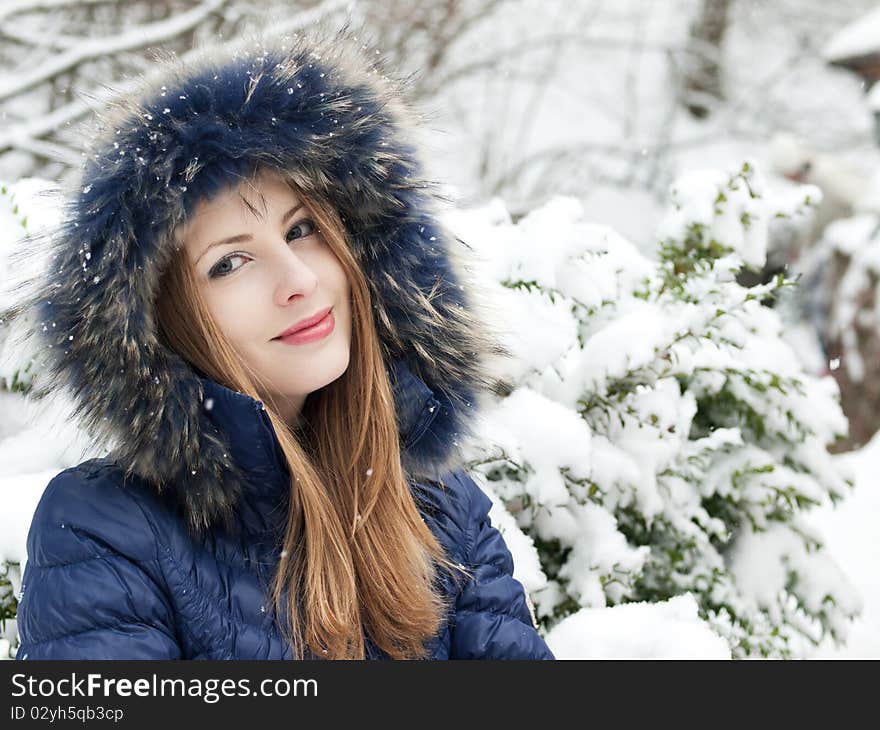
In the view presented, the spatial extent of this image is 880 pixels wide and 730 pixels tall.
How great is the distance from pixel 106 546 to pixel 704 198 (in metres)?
1.95

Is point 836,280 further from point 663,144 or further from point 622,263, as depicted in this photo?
point 622,263

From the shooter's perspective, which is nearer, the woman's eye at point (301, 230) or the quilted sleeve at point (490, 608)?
the woman's eye at point (301, 230)

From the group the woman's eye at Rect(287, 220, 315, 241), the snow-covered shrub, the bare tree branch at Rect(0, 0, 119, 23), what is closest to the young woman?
the woman's eye at Rect(287, 220, 315, 241)

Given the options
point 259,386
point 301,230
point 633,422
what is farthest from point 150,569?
point 633,422

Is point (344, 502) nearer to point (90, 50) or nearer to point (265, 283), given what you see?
point (265, 283)

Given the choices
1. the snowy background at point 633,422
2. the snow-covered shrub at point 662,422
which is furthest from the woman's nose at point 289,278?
the snow-covered shrub at point 662,422

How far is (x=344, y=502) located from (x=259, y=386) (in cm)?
26

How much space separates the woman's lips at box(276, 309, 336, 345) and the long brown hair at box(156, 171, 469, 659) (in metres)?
0.08

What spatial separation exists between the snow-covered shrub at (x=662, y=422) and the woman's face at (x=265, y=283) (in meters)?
0.44

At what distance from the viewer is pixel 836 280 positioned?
727 cm

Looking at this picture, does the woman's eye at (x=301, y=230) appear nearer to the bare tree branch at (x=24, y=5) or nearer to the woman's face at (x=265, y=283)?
the woman's face at (x=265, y=283)

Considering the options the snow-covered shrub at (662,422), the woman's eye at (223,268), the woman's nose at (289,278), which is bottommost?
the snow-covered shrub at (662,422)

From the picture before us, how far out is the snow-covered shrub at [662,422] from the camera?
7.04ft

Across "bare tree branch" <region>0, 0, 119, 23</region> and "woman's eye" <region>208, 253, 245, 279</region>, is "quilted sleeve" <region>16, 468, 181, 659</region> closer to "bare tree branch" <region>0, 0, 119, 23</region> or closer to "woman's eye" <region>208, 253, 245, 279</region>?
"woman's eye" <region>208, 253, 245, 279</region>
